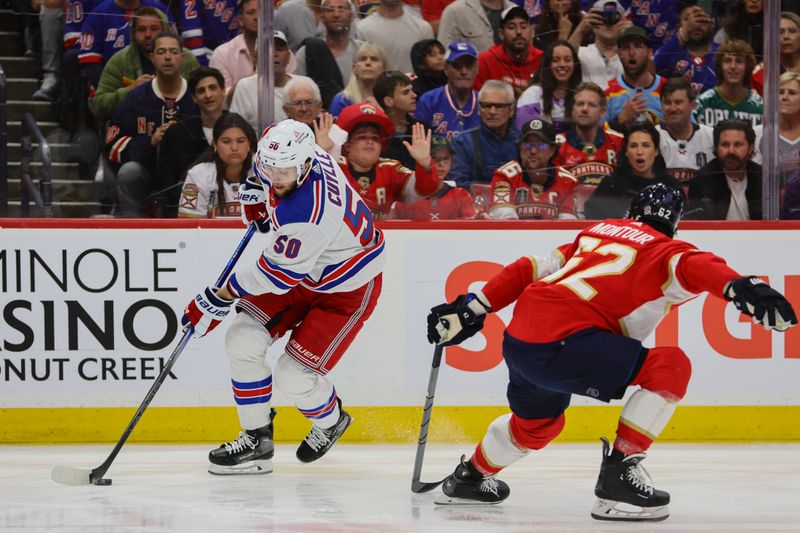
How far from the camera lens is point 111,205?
507 cm

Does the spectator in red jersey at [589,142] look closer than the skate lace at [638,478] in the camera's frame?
No

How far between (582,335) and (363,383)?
1888 mm

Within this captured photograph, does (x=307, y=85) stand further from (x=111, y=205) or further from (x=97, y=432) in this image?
(x=97, y=432)

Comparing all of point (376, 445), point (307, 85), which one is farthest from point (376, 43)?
point (376, 445)

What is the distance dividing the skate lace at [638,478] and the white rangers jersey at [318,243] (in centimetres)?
129

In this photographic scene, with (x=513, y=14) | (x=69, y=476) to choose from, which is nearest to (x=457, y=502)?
(x=69, y=476)

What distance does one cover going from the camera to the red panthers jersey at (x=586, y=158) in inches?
206

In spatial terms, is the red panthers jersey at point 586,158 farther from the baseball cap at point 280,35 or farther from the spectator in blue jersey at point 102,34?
the spectator in blue jersey at point 102,34

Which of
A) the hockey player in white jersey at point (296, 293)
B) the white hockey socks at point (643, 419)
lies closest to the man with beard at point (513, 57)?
the hockey player in white jersey at point (296, 293)

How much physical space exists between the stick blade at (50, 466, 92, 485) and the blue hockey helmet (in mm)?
2052

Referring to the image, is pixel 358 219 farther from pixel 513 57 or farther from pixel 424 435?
pixel 513 57

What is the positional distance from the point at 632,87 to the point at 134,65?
7.32ft

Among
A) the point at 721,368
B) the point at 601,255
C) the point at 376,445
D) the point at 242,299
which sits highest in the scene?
the point at 601,255

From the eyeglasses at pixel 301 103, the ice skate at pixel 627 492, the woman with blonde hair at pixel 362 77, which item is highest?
the woman with blonde hair at pixel 362 77
